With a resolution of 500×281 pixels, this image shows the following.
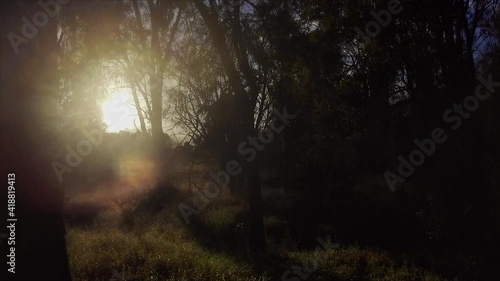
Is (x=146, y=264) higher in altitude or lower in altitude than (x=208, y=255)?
higher

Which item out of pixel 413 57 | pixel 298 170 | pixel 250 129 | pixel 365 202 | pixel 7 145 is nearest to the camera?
pixel 7 145

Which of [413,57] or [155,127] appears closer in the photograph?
[413,57]

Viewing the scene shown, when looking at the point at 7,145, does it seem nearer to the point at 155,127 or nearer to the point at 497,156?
the point at 497,156

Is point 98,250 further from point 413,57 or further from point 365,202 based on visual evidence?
point 365,202

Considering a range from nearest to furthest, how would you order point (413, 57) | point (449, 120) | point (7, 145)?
point (7, 145), point (413, 57), point (449, 120)

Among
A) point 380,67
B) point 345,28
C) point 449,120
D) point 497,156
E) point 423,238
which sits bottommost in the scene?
point 423,238

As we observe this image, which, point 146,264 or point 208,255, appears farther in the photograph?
point 208,255

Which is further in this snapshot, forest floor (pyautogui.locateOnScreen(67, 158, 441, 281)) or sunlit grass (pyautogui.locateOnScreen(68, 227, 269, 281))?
forest floor (pyautogui.locateOnScreen(67, 158, 441, 281))

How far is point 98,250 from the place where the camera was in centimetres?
1061

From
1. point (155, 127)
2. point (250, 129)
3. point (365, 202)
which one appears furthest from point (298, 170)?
point (250, 129)

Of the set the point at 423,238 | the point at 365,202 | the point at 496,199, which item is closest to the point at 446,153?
the point at 496,199

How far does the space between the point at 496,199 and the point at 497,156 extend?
1.06m

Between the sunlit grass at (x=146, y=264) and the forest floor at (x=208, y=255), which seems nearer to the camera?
the sunlit grass at (x=146, y=264)

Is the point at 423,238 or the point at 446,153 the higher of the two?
the point at 446,153
